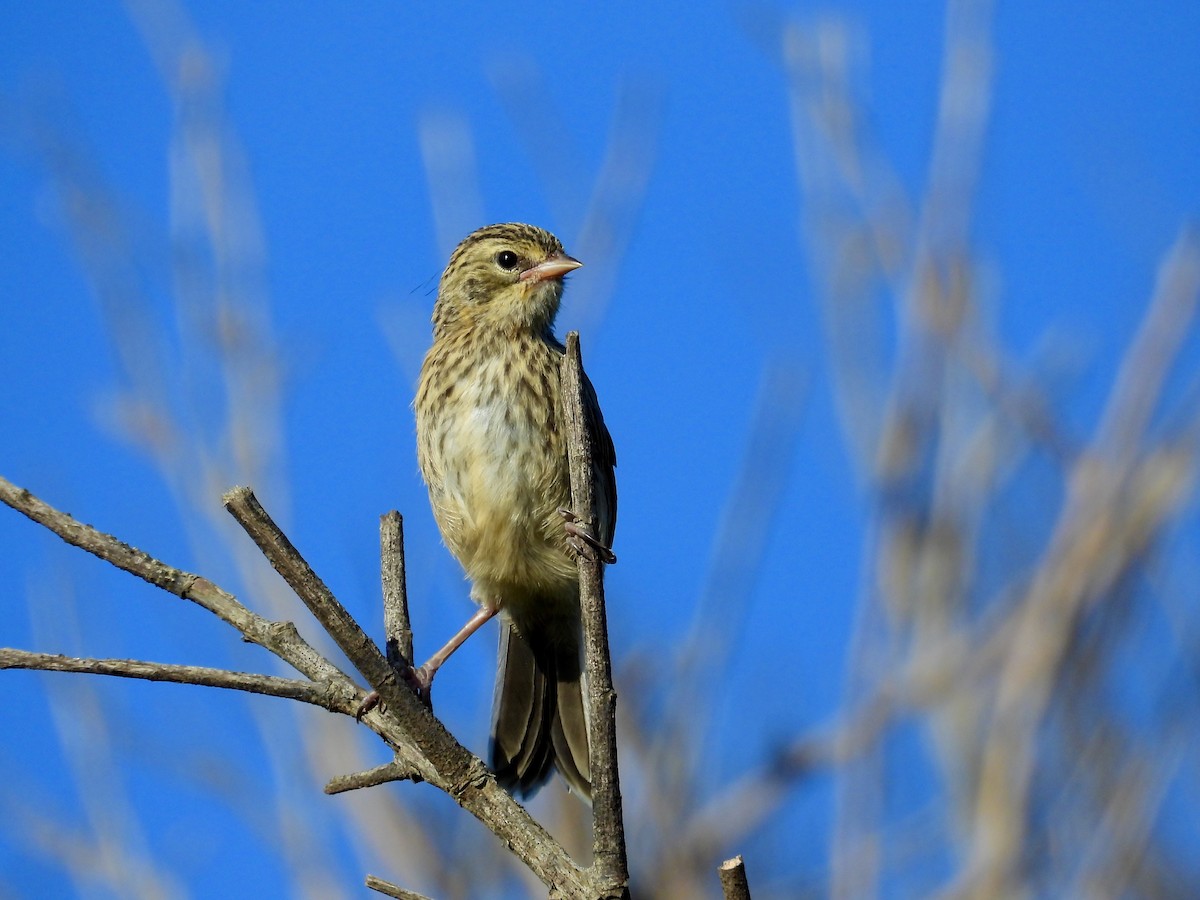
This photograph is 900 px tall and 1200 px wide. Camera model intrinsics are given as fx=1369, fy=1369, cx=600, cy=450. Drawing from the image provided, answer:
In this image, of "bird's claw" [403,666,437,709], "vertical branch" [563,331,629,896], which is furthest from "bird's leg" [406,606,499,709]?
"vertical branch" [563,331,629,896]

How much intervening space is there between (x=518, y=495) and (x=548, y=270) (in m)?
1.15

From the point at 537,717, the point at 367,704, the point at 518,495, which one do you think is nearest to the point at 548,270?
the point at 518,495

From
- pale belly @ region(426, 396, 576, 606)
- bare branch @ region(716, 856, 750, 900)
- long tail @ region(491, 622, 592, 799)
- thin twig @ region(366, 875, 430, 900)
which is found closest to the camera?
bare branch @ region(716, 856, 750, 900)

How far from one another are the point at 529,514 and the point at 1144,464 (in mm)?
2063

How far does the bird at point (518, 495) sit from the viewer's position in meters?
4.75

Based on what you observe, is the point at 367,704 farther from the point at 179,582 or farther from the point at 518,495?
the point at 518,495

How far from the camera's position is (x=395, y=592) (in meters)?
3.60

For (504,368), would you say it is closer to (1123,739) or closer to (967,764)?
(967,764)

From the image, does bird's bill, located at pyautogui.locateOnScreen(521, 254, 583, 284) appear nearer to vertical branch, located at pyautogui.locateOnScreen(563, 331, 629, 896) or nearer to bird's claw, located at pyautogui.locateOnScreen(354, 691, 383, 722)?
vertical branch, located at pyautogui.locateOnScreen(563, 331, 629, 896)

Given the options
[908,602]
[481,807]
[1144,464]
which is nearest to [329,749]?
[908,602]

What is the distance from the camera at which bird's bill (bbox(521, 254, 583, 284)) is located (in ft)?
17.9

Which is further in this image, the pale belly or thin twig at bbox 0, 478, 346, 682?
the pale belly

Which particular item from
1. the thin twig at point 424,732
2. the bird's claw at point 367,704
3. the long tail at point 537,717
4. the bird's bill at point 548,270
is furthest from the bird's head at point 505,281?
the thin twig at point 424,732

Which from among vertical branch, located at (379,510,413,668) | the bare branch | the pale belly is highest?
the pale belly
